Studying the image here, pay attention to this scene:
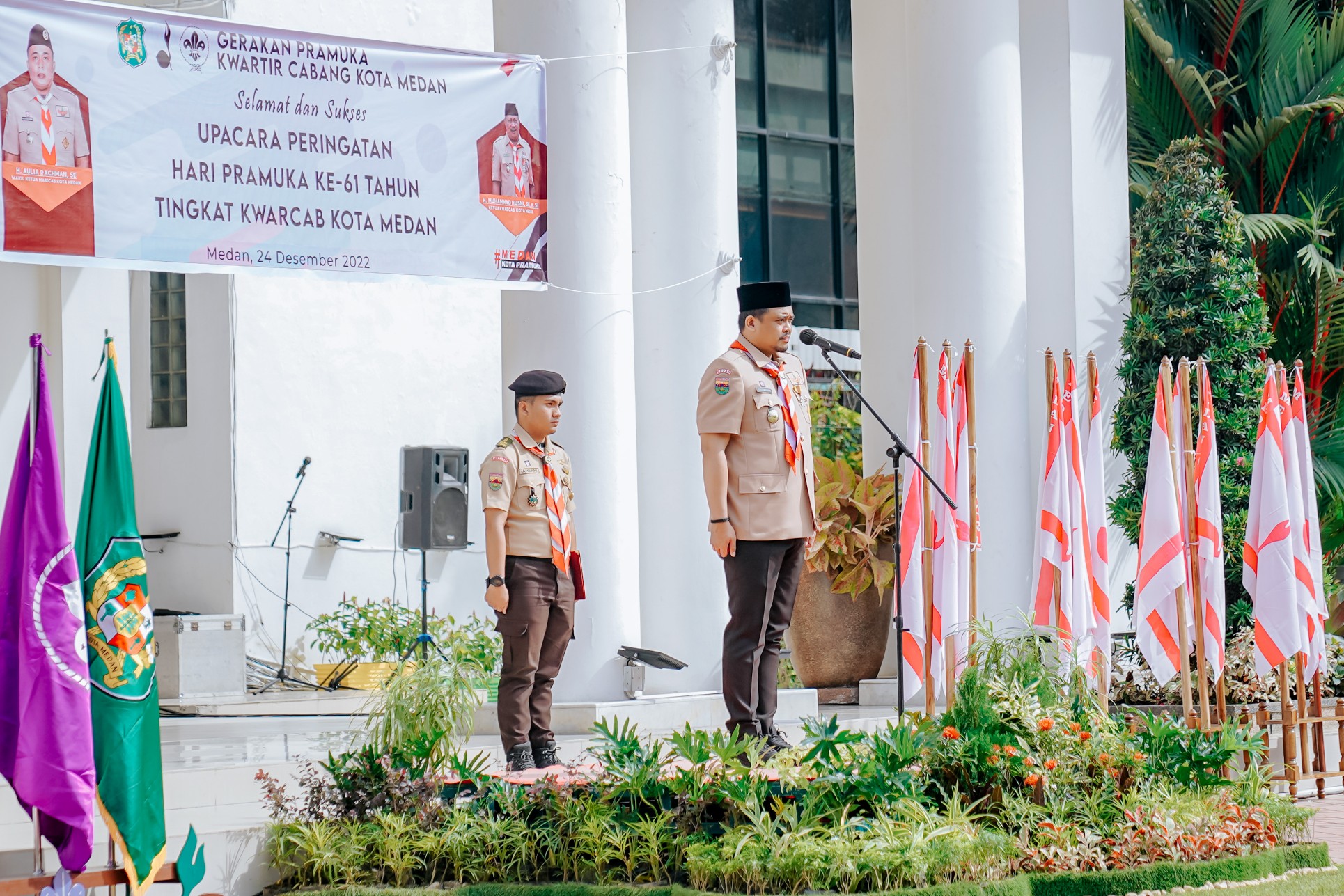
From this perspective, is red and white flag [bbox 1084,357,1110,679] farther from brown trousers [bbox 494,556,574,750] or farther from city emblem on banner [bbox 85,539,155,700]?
city emblem on banner [bbox 85,539,155,700]

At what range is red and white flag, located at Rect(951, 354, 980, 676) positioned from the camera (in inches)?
361

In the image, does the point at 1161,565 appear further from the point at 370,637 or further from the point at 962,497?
the point at 370,637

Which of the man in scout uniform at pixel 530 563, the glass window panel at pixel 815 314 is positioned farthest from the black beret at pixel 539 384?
the glass window panel at pixel 815 314

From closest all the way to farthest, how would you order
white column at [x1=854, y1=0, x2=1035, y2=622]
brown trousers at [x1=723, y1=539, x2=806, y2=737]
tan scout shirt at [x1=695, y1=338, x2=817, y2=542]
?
brown trousers at [x1=723, y1=539, x2=806, y2=737], tan scout shirt at [x1=695, y1=338, x2=817, y2=542], white column at [x1=854, y1=0, x2=1035, y2=622]

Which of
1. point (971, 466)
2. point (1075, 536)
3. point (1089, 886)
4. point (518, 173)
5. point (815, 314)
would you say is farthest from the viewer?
point (815, 314)

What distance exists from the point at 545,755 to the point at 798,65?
15.5 metres

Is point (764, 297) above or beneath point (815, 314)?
beneath

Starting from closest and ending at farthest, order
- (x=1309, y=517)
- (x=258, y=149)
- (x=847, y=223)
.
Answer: (x=258, y=149)
(x=1309, y=517)
(x=847, y=223)

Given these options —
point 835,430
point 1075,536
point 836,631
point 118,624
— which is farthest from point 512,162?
point 835,430

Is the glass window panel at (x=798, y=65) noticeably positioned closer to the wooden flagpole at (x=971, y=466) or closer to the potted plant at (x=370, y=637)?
the potted plant at (x=370, y=637)

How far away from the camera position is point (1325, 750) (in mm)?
10297

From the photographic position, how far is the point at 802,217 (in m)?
21.7

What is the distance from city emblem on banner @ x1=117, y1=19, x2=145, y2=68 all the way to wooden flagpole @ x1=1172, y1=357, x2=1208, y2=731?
5.70 metres

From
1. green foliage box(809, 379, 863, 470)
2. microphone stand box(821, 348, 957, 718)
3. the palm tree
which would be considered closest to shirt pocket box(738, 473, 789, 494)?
microphone stand box(821, 348, 957, 718)
